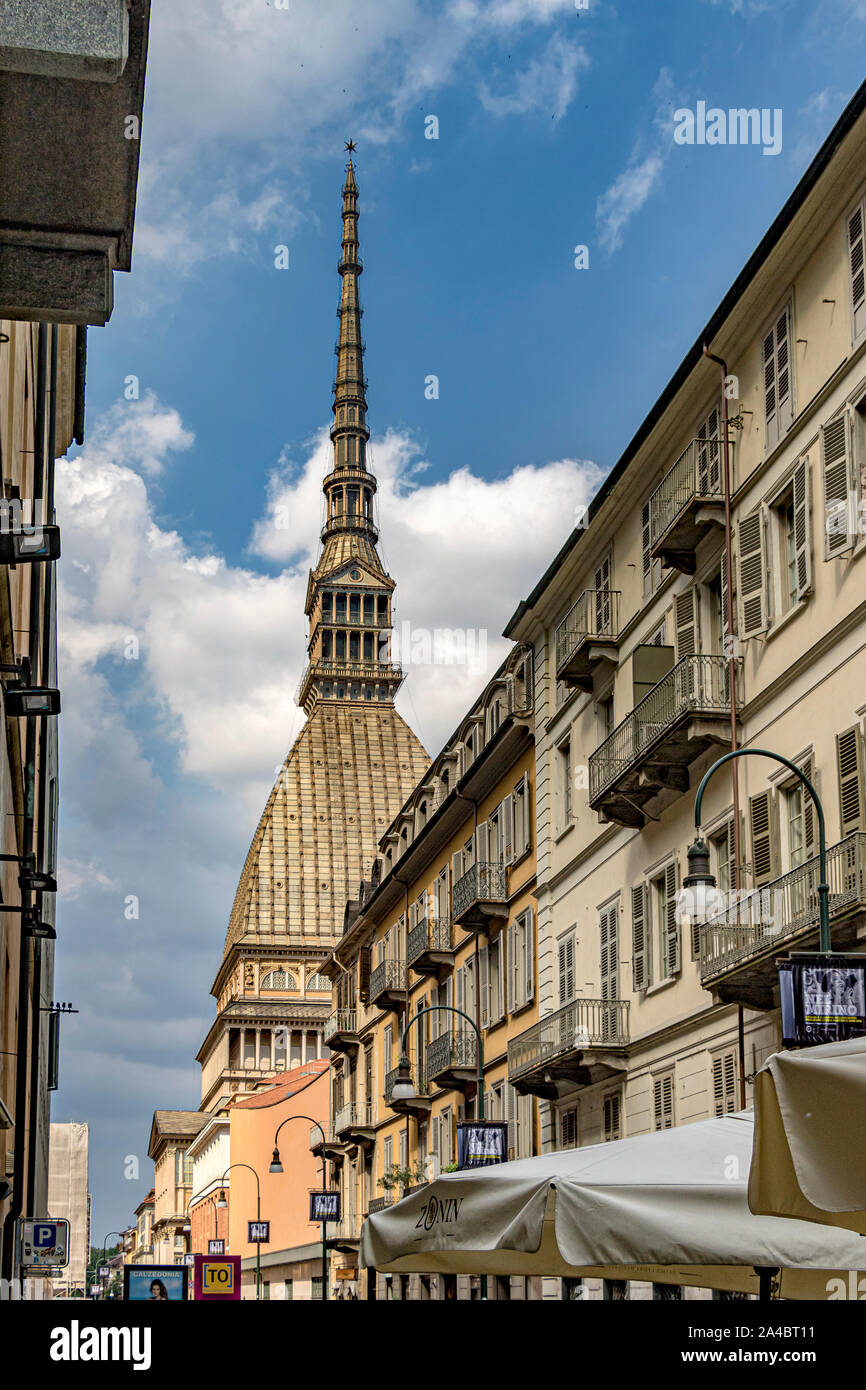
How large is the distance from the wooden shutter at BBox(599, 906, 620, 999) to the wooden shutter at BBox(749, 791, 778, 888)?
7369mm

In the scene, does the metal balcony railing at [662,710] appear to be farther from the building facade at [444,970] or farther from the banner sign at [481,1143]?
the building facade at [444,970]

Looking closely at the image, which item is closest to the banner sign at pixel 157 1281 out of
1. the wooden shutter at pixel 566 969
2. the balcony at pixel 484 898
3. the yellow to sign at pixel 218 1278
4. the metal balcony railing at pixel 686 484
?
the yellow to sign at pixel 218 1278

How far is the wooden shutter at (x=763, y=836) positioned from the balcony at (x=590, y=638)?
8052mm

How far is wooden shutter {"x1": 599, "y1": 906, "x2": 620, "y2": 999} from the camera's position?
31641 millimetres

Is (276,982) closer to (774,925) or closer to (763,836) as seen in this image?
(763,836)

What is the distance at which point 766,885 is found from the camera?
918 inches

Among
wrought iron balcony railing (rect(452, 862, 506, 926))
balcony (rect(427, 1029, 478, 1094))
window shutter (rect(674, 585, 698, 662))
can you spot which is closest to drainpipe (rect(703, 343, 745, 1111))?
window shutter (rect(674, 585, 698, 662))

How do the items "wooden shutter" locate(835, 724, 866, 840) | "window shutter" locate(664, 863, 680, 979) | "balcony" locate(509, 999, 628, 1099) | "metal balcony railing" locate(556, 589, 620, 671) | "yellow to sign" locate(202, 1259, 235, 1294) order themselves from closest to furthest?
"wooden shutter" locate(835, 724, 866, 840)
"yellow to sign" locate(202, 1259, 235, 1294)
"window shutter" locate(664, 863, 680, 979)
"balcony" locate(509, 999, 628, 1099)
"metal balcony railing" locate(556, 589, 620, 671)

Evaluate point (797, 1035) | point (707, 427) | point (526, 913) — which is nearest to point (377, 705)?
point (526, 913)

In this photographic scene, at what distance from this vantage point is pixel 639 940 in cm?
3025

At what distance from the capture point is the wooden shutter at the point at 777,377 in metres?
24.6

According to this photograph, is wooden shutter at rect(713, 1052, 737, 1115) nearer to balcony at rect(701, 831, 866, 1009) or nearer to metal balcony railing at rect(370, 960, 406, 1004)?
balcony at rect(701, 831, 866, 1009)

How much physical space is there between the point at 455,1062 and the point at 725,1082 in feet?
63.9
